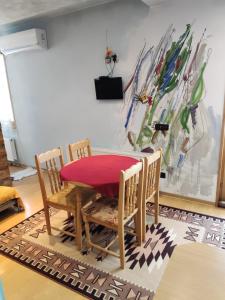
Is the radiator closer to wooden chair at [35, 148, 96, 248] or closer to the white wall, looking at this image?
the white wall

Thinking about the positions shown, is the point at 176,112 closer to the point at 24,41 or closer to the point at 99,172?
the point at 99,172

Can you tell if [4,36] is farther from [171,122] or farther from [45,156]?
[171,122]

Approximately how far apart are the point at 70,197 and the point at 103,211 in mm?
452

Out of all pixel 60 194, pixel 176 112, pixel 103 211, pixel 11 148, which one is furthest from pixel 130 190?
pixel 11 148

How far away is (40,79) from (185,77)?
2.52 meters

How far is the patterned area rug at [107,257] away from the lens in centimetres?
193

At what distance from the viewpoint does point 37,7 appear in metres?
3.02

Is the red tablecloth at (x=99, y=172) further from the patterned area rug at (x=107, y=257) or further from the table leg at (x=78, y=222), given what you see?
the patterned area rug at (x=107, y=257)

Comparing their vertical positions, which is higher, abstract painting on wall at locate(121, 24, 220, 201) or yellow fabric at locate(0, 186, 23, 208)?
abstract painting on wall at locate(121, 24, 220, 201)

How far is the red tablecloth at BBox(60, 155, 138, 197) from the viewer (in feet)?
6.75

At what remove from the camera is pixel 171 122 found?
305 cm

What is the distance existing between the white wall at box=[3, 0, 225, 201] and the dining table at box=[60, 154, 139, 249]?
1023mm

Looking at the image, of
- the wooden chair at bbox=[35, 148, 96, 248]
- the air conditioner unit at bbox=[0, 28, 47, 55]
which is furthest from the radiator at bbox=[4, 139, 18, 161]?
the wooden chair at bbox=[35, 148, 96, 248]

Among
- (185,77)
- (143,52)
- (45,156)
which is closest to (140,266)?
(45,156)
